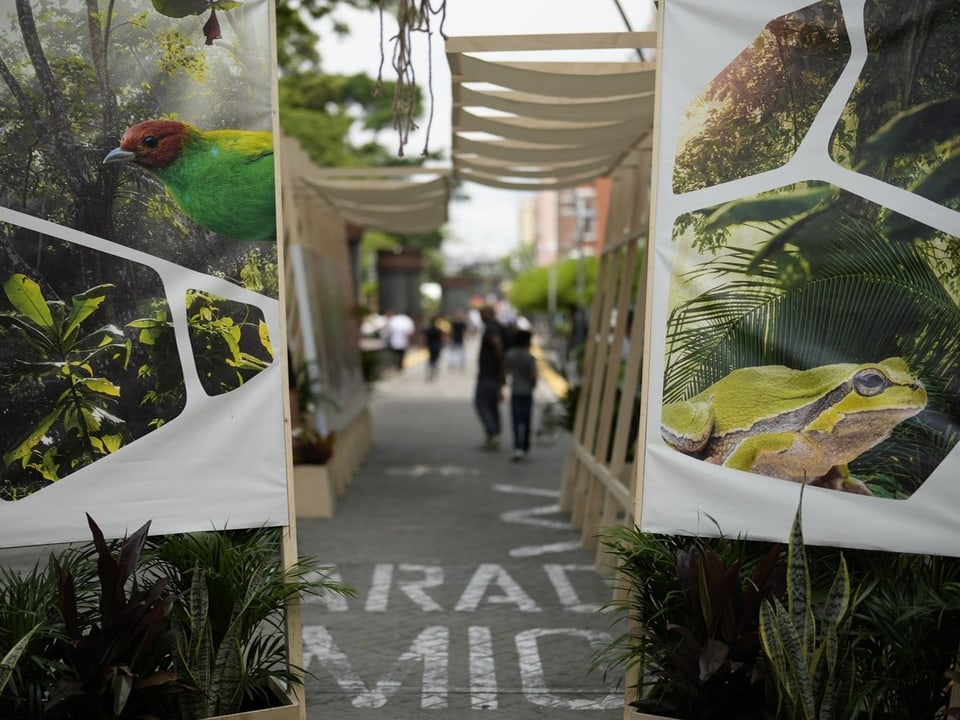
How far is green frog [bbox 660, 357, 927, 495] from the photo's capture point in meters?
4.98

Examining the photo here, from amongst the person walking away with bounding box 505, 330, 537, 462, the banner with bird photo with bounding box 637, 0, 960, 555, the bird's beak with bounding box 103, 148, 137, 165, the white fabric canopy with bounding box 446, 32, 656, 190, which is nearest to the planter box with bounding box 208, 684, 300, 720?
the banner with bird photo with bounding box 637, 0, 960, 555

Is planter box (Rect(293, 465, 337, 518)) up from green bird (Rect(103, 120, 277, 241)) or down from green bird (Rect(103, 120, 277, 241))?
down

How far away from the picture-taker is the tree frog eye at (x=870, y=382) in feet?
16.4

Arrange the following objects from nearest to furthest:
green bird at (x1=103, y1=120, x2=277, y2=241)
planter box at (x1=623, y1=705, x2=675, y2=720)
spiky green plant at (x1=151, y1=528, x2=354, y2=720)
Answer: spiky green plant at (x1=151, y1=528, x2=354, y2=720)
planter box at (x1=623, y1=705, x2=675, y2=720)
green bird at (x1=103, y1=120, x2=277, y2=241)

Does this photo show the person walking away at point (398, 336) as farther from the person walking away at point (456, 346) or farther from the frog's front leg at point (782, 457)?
the frog's front leg at point (782, 457)

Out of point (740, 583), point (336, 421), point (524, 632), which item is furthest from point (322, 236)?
point (740, 583)

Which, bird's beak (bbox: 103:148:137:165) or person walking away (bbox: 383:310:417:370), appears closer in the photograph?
bird's beak (bbox: 103:148:137:165)

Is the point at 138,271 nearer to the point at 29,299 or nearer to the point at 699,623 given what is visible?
the point at 29,299

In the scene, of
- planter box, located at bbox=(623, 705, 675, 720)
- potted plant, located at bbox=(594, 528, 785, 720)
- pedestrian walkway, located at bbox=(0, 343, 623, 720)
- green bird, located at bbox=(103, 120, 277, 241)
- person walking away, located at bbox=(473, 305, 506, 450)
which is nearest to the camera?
potted plant, located at bbox=(594, 528, 785, 720)

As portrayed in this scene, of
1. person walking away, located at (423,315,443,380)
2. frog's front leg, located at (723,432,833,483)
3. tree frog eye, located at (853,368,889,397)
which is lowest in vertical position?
person walking away, located at (423,315,443,380)

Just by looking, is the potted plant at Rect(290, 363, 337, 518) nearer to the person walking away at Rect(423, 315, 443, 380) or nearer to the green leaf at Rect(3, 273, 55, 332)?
the green leaf at Rect(3, 273, 55, 332)

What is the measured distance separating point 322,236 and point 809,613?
10.3 metres

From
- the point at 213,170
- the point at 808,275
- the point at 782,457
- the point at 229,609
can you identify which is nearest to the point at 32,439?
the point at 229,609

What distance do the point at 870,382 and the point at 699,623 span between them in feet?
4.22
